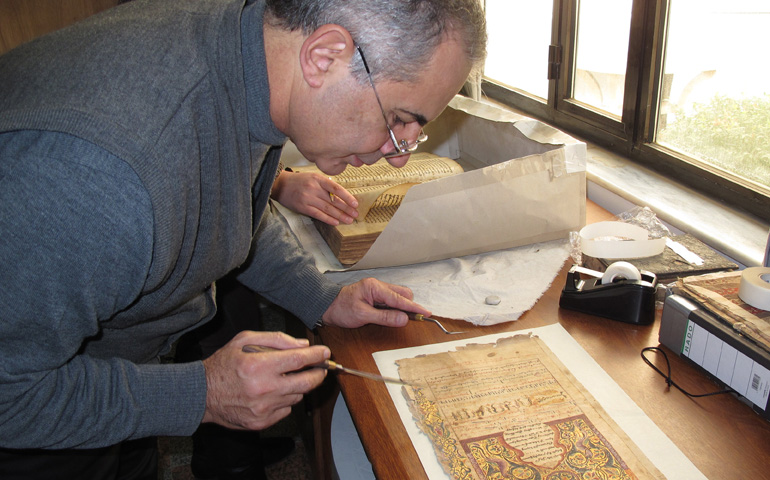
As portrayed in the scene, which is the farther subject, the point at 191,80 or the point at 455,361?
the point at 455,361

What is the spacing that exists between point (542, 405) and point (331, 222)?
0.58m

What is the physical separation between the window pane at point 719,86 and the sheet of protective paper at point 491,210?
0.42 metres

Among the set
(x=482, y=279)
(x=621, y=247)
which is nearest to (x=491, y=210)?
(x=482, y=279)

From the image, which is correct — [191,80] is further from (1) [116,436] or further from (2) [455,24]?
(1) [116,436]

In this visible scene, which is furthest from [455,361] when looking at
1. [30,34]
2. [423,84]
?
[30,34]

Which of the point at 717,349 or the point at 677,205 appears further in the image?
the point at 677,205

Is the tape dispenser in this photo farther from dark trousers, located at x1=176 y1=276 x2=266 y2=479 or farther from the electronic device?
dark trousers, located at x1=176 y1=276 x2=266 y2=479

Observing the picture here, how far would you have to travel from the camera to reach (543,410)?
0.72m

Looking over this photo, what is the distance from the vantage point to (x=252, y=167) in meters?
0.85

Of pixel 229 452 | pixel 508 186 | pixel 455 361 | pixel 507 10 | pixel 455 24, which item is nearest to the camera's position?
pixel 455 24

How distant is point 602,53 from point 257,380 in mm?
1404

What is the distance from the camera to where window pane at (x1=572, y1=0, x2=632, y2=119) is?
5.18ft

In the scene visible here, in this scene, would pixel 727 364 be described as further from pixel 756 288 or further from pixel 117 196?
pixel 117 196

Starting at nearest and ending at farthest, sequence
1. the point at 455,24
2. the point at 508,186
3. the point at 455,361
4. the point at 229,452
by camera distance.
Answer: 1. the point at 455,24
2. the point at 455,361
3. the point at 508,186
4. the point at 229,452
